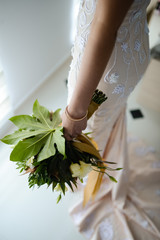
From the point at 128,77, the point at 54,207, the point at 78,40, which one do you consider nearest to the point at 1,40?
the point at 78,40

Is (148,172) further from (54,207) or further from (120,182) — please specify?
(54,207)

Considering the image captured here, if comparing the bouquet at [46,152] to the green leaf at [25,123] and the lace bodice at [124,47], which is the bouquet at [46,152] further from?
the lace bodice at [124,47]

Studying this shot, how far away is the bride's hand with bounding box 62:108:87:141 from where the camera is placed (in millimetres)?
674

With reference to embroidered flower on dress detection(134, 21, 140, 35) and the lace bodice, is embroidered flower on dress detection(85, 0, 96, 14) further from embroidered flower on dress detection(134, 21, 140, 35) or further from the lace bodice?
embroidered flower on dress detection(134, 21, 140, 35)

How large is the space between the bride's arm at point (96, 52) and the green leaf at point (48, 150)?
8cm

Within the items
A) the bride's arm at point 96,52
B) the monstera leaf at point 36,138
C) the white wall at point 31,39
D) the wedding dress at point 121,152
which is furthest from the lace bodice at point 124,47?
the white wall at point 31,39

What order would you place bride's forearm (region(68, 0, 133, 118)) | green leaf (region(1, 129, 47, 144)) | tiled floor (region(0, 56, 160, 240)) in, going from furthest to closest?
1. tiled floor (region(0, 56, 160, 240))
2. green leaf (region(1, 129, 47, 144))
3. bride's forearm (region(68, 0, 133, 118))

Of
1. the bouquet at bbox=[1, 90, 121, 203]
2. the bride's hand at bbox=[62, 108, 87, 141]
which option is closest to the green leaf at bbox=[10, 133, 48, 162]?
the bouquet at bbox=[1, 90, 121, 203]

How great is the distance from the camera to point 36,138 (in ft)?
2.08

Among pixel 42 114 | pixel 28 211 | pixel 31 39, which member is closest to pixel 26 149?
pixel 42 114

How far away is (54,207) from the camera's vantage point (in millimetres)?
1291

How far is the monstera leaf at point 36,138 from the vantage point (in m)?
0.60

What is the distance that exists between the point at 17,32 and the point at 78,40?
2.51 ft

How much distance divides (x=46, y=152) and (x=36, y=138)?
0.06 meters
